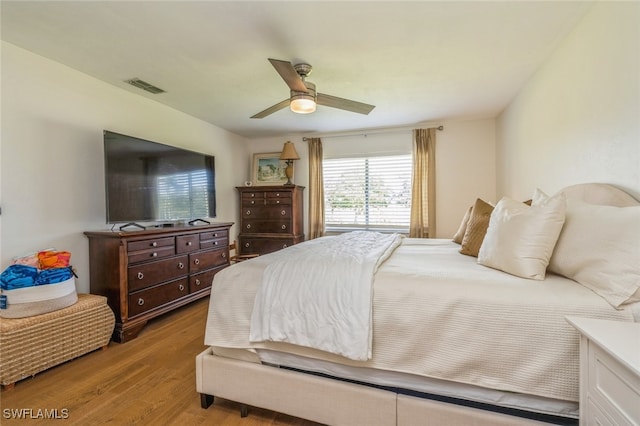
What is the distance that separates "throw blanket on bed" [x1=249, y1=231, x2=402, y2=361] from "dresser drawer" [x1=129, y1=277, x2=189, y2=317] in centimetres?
173

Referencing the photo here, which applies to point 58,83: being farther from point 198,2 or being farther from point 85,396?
point 85,396

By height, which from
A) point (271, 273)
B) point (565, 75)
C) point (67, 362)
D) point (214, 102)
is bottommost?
point (67, 362)

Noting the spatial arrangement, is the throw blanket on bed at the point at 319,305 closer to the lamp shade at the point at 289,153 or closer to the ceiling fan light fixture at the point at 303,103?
the ceiling fan light fixture at the point at 303,103

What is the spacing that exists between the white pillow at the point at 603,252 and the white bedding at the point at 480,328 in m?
0.05

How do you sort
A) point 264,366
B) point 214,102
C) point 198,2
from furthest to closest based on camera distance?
point 214,102 → point 198,2 → point 264,366

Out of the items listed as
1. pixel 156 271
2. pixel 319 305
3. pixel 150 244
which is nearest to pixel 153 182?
pixel 150 244

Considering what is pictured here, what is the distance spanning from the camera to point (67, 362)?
216cm

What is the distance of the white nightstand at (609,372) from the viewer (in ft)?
2.44

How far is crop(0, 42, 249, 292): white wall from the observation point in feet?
7.09

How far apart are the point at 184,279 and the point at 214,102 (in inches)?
80.9

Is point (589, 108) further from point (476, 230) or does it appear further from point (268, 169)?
point (268, 169)

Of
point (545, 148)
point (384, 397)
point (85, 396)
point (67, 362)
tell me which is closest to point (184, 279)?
point (67, 362)

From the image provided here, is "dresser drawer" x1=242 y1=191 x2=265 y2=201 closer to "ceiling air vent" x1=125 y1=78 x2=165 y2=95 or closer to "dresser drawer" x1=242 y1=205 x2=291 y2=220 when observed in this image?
"dresser drawer" x1=242 y1=205 x2=291 y2=220

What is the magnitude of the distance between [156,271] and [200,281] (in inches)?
25.5
